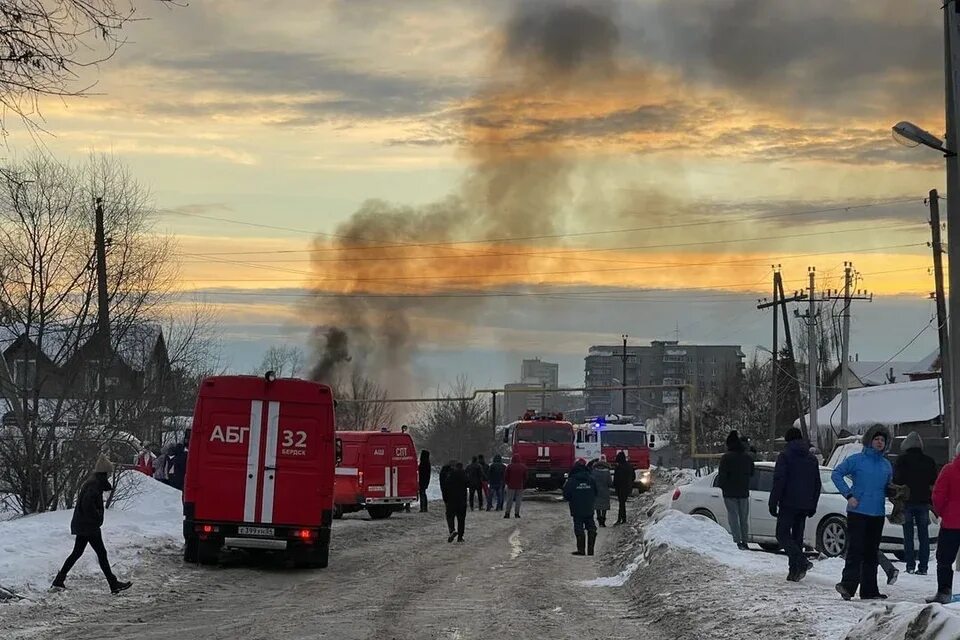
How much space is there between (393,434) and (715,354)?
565 ft

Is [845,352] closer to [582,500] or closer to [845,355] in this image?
[845,355]

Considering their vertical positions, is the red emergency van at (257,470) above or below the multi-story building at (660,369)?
below

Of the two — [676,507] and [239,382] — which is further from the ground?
[239,382]

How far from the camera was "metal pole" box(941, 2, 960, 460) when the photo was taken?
618 inches

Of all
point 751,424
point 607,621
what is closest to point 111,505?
point 607,621

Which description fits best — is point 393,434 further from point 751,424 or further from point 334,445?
point 751,424

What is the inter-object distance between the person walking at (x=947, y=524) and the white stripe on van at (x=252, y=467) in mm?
10269

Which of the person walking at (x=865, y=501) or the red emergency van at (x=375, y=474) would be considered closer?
the person walking at (x=865, y=501)

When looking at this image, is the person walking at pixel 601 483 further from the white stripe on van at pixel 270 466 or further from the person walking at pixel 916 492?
the person walking at pixel 916 492

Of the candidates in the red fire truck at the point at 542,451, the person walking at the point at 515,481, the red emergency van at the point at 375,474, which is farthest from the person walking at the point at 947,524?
the red fire truck at the point at 542,451

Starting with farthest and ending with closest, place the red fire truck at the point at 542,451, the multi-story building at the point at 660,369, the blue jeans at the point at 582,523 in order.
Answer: the multi-story building at the point at 660,369, the red fire truck at the point at 542,451, the blue jeans at the point at 582,523

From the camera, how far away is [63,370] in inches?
1012

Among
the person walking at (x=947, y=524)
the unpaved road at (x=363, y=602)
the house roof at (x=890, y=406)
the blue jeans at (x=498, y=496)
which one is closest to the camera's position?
the unpaved road at (x=363, y=602)

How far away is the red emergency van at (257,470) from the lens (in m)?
18.3
